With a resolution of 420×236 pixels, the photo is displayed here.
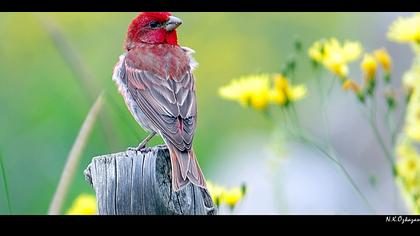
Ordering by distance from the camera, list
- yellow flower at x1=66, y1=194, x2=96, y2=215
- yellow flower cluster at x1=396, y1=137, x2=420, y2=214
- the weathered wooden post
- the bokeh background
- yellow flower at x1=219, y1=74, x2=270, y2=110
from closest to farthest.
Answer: the weathered wooden post < yellow flower at x1=66, y1=194, x2=96, y2=215 < yellow flower cluster at x1=396, y1=137, x2=420, y2=214 < yellow flower at x1=219, y1=74, x2=270, y2=110 < the bokeh background

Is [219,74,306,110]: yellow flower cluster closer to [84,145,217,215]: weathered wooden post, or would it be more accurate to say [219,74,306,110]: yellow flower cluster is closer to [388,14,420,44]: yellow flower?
[388,14,420,44]: yellow flower

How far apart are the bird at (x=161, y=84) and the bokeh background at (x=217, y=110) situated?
5.10ft

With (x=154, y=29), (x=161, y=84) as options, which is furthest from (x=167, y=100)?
(x=154, y=29)

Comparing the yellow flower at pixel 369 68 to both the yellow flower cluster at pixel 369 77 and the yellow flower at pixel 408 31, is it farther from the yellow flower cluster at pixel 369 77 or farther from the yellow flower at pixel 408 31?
the yellow flower at pixel 408 31

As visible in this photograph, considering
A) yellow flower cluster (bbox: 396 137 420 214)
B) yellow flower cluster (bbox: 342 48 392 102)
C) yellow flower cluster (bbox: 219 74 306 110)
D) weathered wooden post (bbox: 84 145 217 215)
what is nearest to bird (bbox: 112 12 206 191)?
weathered wooden post (bbox: 84 145 217 215)

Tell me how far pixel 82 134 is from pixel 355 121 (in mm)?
5060

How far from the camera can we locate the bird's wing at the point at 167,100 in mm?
4680

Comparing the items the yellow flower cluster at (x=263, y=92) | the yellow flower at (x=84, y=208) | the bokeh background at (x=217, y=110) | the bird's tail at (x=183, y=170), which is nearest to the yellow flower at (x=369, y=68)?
the yellow flower cluster at (x=263, y=92)

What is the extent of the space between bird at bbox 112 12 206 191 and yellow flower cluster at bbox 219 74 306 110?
0.86 feet

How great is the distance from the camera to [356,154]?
873cm

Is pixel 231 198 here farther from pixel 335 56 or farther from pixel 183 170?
pixel 335 56

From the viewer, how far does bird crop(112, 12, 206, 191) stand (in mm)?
4637
